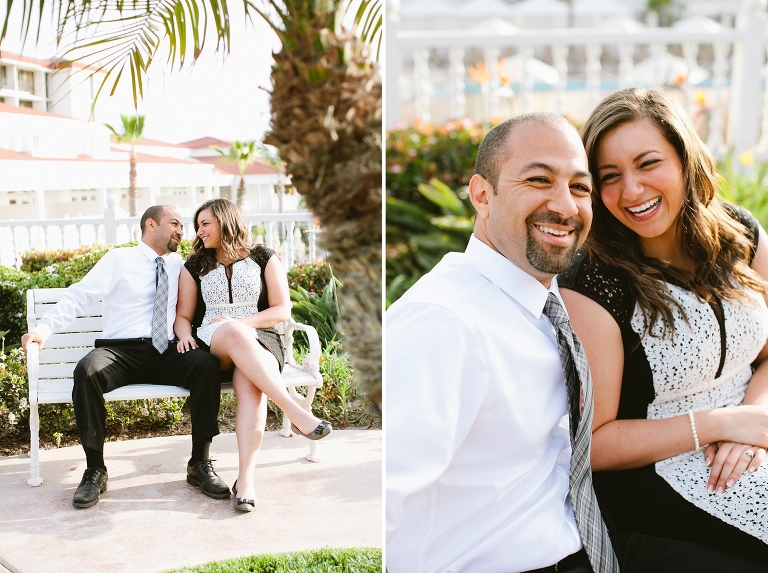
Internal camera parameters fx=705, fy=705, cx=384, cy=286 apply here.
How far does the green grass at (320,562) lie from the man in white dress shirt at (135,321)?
59 centimetres

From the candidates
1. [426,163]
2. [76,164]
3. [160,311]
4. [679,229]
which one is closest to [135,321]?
[160,311]

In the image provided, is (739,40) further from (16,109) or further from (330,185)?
(16,109)

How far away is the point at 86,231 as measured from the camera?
77.1 inches

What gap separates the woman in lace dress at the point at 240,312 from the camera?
1930 mm

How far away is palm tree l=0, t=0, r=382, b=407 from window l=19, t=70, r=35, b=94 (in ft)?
0.34

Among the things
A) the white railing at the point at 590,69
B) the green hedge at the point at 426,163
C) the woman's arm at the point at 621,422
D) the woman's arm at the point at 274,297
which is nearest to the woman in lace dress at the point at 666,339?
the woman's arm at the point at 621,422

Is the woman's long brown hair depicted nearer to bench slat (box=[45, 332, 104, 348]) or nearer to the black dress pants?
the black dress pants

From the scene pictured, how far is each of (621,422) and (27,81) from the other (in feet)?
6.02

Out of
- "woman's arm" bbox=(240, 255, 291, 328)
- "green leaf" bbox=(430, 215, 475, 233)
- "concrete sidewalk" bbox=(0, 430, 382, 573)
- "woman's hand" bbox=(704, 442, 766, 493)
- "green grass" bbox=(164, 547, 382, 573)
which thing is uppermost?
"green leaf" bbox=(430, 215, 475, 233)

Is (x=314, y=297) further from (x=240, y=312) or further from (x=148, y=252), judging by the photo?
(x=148, y=252)

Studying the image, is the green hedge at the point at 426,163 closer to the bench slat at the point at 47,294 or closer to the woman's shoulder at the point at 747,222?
the woman's shoulder at the point at 747,222

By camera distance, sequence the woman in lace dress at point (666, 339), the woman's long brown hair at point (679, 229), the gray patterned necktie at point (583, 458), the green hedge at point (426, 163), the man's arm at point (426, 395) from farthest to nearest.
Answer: the green hedge at point (426, 163)
the woman's long brown hair at point (679, 229)
the woman in lace dress at point (666, 339)
the gray patterned necktie at point (583, 458)
the man's arm at point (426, 395)

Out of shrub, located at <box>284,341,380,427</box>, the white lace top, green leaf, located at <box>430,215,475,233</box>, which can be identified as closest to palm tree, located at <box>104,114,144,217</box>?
shrub, located at <box>284,341,380,427</box>

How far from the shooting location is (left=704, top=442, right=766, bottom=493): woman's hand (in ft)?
5.41
